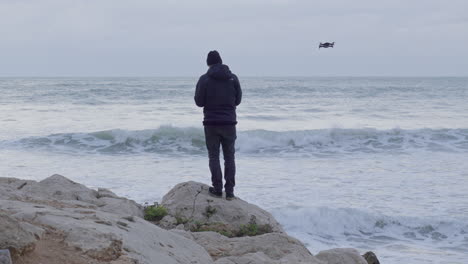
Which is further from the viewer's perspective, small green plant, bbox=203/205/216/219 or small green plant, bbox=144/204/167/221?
small green plant, bbox=203/205/216/219

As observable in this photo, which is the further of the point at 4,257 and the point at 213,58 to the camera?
the point at 213,58

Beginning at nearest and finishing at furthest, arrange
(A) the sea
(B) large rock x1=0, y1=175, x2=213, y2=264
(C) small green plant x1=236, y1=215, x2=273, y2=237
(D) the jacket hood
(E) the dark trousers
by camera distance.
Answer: (B) large rock x1=0, y1=175, x2=213, y2=264 → (C) small green plant x1=236, y1=215, x2=273, y2=237 → (D) the jacket hood → (E) the dark trousers → (A) the sea

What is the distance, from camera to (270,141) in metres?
20.3

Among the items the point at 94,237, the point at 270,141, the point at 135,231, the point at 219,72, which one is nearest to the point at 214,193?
the point at 219,72

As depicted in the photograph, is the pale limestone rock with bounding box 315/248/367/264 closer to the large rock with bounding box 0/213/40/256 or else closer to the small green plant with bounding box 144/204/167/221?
the small green plant with bounding box 144/204/167/221

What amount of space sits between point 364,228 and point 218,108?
4.16 metres

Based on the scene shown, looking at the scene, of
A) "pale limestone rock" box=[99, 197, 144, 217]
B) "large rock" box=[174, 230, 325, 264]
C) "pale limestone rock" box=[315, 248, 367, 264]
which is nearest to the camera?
"large rock" box=[174, 230, 325, 264]

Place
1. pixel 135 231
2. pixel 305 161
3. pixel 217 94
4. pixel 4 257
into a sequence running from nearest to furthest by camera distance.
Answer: pixel 4 257 → pixel 135 231 → pixel 217 94 → pixel 305 161

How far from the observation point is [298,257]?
4.95 meters

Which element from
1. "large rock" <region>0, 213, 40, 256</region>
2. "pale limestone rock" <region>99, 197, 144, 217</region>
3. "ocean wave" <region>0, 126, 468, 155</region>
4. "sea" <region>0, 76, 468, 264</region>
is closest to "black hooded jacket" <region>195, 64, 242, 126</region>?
"pale limestone rock" <region>99, 197, 144, 217</region>


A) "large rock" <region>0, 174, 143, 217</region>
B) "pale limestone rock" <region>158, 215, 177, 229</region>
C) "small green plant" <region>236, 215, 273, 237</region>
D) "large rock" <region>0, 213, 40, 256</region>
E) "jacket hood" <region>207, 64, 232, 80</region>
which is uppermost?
"jacket hood" <region>207, 64, 232, 80</region>

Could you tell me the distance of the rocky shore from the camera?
3523mm

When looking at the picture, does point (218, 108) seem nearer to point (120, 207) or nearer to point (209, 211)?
point (209, 211)

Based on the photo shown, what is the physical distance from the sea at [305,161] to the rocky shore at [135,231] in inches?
99.2
